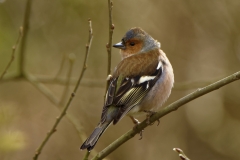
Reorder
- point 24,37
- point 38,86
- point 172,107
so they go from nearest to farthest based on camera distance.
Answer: point 172,107
point 24,37
point 38,86

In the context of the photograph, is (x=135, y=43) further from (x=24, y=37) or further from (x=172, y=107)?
(x=172, y=107)

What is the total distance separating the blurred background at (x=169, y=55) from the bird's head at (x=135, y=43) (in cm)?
165

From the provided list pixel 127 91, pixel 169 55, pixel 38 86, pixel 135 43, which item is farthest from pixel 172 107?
pixel 169 55

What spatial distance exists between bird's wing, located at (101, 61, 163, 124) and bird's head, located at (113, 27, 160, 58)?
80 cm

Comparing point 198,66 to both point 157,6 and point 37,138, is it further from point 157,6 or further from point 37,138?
point 37,138

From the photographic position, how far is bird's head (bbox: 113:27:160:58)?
5883 millimetres

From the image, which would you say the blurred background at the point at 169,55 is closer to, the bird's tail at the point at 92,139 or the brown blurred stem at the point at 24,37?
the brown blurred stem at the point at 24,37

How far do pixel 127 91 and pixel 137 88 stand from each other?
155 millimetres

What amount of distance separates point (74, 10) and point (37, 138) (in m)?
3.09

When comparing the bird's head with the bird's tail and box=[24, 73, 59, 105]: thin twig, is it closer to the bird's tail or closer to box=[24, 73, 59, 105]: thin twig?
box=[24, 73, 59, 105]: thin twig

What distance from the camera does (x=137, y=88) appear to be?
4.82m

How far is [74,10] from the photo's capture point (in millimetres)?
7121

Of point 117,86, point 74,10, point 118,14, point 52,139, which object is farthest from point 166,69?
point 52,139

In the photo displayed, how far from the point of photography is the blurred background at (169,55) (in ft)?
25.7
